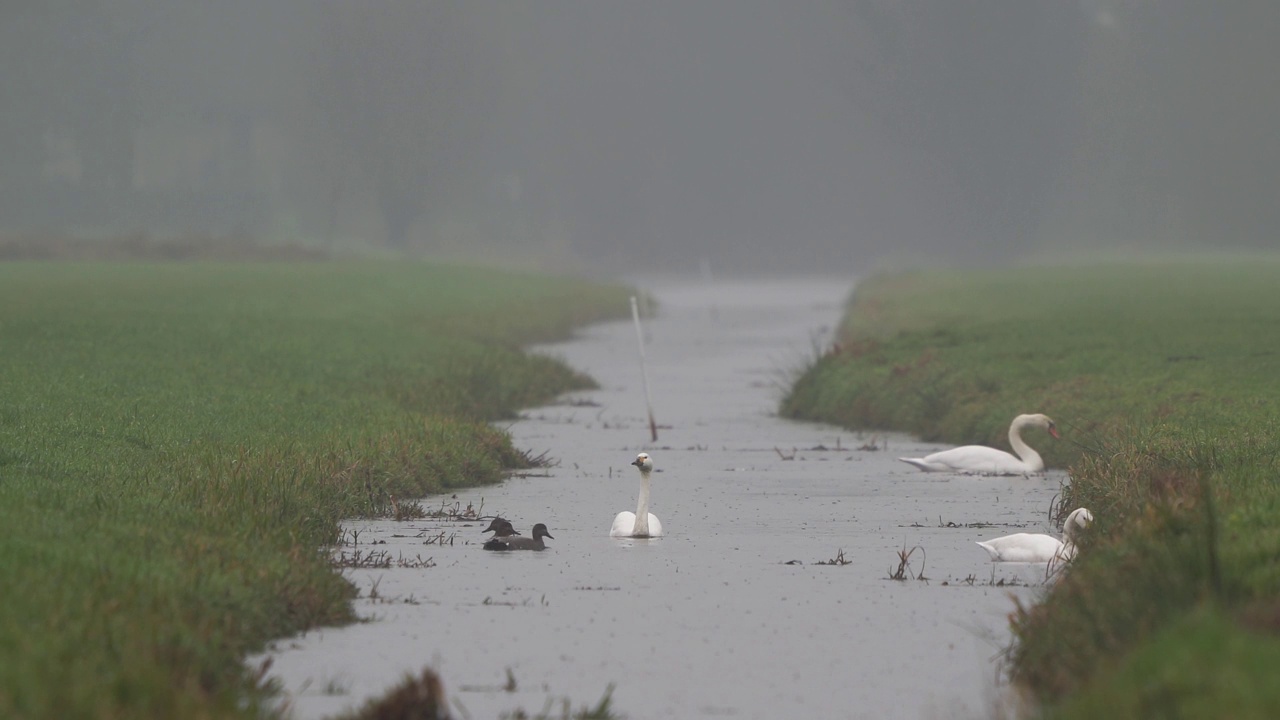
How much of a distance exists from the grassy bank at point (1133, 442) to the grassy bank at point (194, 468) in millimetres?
4247

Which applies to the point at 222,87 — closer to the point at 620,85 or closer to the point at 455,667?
the point at 620,85

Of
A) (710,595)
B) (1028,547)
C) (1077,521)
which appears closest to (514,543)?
(710,595)

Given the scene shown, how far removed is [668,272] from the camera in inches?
6024

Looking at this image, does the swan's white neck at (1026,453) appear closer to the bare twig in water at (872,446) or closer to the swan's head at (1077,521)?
the bare twig in water at (872,446)

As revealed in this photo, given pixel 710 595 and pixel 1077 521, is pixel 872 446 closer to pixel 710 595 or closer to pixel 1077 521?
pixel 1077 521

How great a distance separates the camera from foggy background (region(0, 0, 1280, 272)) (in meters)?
106

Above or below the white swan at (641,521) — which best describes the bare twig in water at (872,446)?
below

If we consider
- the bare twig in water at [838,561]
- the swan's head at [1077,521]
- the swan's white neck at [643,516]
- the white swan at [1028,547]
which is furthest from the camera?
the swan's white neck at [643,516]

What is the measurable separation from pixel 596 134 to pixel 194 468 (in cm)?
16870

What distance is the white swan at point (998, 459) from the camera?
21984 millimetres

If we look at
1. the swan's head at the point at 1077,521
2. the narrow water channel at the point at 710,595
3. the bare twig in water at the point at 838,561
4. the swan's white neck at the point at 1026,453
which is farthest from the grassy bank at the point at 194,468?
the swan's white neck at the point at 1026,453

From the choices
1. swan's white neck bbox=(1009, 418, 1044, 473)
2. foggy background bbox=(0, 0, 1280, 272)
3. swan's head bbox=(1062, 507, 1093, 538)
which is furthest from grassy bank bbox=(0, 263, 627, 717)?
foggy background bbox=(0, 0, 1280, 272)

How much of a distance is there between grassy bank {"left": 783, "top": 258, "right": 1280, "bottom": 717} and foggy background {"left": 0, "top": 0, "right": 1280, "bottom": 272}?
57.8 metres

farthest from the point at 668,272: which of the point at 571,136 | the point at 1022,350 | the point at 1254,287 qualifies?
the point at 1022,350
